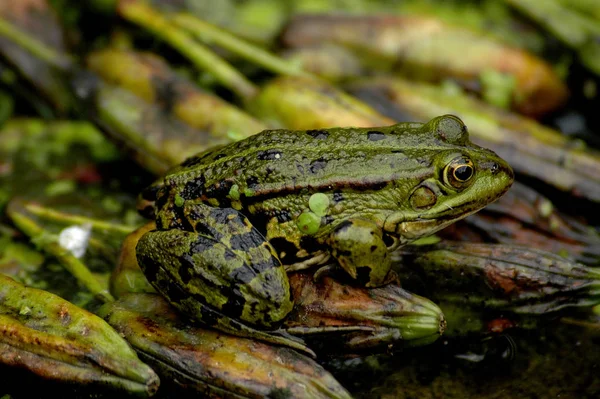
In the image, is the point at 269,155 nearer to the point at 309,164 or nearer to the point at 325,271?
the point at 309,164

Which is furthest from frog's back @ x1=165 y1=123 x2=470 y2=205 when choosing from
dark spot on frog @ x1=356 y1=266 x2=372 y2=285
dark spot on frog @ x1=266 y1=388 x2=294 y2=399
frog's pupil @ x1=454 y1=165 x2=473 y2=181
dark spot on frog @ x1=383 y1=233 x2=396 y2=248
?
dark spot on frog @ x1=266 y1=388 x2=294 y2=399

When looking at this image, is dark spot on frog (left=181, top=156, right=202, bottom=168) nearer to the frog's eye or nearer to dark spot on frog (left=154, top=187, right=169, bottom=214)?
dark spot on frog (left=154, top=187, right=169, bottom=214)

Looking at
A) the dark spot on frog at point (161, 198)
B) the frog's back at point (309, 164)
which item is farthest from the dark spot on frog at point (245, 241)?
the dark spot on frog at point (161, 198)

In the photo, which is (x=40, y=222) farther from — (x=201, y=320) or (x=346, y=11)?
(x=346, y=11)

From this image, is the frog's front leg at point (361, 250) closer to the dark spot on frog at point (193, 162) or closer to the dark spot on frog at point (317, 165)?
the dark spot on frog at point (317, 165)

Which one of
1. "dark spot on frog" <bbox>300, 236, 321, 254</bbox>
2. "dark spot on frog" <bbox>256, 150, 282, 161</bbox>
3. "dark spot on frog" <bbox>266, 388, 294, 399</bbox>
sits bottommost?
"dark spot on frog" <bbox>266, 388, 294, 399</bbox>

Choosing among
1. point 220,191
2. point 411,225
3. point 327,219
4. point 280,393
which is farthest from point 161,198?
point 411,225
